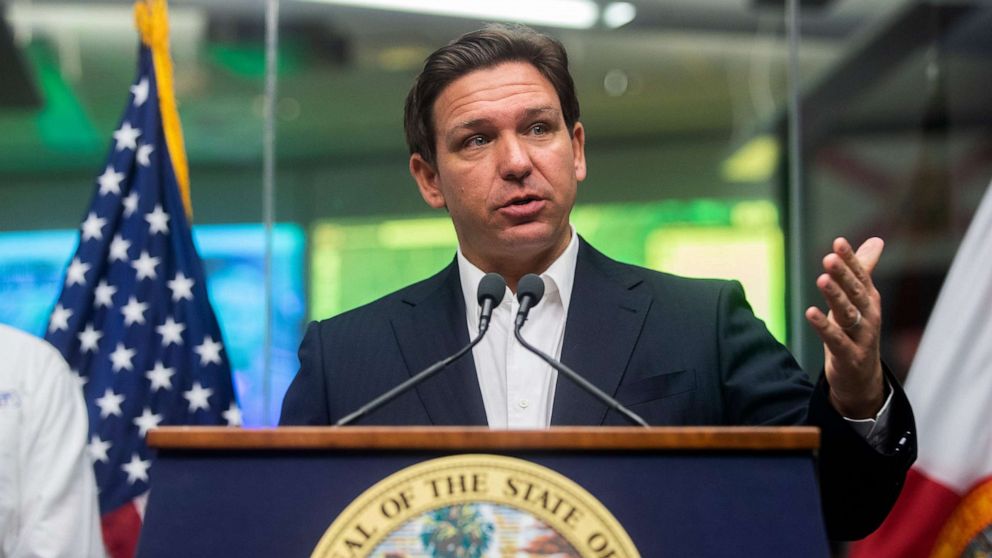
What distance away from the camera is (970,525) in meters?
3.44

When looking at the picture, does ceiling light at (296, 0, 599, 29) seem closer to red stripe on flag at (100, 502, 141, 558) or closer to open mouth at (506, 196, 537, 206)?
red stripe on flag at (100, 502, 141, 558)

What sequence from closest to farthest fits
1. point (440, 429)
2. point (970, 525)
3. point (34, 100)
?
point (440, 429) → point (970, 525) → point (34, 100)

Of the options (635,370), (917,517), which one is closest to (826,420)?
(635,370)

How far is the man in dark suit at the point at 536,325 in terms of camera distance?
234 centimetres

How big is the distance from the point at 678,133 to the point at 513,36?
3.11 meters

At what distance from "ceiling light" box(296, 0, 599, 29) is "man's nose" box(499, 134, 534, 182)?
3.27 meters

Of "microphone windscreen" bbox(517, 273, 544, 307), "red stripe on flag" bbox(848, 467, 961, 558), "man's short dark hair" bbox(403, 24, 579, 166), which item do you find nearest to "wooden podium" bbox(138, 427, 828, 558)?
"microphone windscreen" bbox(517, 273, 544, 307)

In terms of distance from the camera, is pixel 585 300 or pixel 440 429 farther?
pixel 585 300

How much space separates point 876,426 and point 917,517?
5.11 ft

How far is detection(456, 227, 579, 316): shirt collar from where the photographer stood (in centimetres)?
269

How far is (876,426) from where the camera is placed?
2.08 m

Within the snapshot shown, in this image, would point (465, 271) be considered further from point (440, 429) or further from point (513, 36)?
point (440, 429)

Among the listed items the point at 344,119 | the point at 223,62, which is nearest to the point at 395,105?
the point at 344,119

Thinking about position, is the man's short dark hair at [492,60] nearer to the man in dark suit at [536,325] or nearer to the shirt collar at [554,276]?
the man in dark suit at [536,325]
